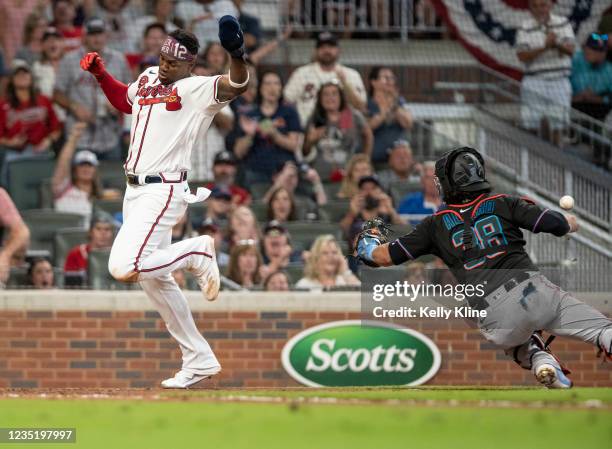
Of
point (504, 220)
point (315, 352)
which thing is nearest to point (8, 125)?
point (315, 352)

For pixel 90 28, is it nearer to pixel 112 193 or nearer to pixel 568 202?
pixel 112 193

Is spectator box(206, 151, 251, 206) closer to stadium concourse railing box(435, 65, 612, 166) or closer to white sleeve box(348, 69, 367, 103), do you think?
white sleeve box(348, 69, 367, 103)

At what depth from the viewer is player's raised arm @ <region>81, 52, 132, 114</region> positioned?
25.6 ft

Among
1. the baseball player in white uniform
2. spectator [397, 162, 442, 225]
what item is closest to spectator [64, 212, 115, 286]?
spectator [397, 162, 442, 225]

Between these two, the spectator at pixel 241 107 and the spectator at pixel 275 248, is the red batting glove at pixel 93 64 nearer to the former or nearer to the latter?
the spectator at pixel 275 248

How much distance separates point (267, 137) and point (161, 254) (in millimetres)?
4835

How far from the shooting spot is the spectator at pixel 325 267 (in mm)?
10406

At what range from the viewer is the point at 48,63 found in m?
12.8

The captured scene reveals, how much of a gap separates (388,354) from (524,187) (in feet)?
9.90

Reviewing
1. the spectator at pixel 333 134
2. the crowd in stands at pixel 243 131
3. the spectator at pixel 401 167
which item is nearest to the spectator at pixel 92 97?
the crowd in stands at pixel 243 131

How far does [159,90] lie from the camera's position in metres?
7.70

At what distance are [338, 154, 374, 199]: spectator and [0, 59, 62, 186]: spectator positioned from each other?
2745 millimetres

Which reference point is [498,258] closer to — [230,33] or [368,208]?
[230,33]
